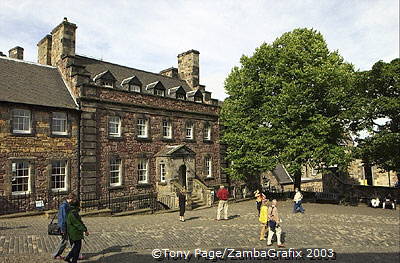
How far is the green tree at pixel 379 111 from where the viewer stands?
22062 mm

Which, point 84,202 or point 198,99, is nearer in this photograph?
point 84,202

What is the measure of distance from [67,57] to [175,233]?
1584 centimetres

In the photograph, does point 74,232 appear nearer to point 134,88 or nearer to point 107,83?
Answer: point 107,83

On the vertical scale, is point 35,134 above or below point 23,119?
below

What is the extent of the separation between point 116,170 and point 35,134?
600 centimetres

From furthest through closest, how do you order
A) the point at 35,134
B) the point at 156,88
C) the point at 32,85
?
1. the point at 156,88
2. the point at 32,85
3. the point at 35,134

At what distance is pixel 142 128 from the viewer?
24.8 m

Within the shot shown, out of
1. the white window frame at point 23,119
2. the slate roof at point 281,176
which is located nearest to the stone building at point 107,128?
the white window frame at point 23,119

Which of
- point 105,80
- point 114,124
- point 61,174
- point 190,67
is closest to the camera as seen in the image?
point 61,174

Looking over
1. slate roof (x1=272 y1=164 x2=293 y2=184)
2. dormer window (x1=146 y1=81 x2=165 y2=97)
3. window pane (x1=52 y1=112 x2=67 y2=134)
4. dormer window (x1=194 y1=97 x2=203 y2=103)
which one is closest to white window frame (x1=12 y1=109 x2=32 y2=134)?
window pane (x1=52 y1=112 x2=67 y2=134)

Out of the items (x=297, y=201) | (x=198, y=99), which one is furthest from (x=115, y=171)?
(x=297, y=201)

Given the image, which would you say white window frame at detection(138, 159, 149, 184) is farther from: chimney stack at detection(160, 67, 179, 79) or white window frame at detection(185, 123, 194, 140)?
chimney stack at detection(160, 67, 179, 79)

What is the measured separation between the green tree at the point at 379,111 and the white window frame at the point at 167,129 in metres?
14.2

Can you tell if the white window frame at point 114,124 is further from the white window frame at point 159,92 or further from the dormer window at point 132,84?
the white window frame at point 159,92
